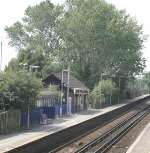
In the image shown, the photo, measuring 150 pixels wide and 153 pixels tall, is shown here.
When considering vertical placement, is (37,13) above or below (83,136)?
above

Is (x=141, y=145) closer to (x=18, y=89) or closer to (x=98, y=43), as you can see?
(x=18, y=89)

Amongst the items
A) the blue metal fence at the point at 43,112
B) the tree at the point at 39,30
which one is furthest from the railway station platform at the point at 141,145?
the tree at the point at 39,30

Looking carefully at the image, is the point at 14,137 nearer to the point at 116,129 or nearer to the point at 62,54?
the point at 116,129

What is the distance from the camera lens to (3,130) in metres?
37.8

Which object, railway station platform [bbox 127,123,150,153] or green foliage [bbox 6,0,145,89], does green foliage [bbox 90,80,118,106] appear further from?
railway station platform [bbox 127,123,150,153]

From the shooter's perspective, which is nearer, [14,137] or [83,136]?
[14,137]

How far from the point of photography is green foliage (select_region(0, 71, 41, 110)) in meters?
39.9

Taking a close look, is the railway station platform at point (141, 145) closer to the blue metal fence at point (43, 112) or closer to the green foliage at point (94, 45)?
the blue metal fence at point (43, 112)

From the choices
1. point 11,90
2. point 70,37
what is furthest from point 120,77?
point 11,90

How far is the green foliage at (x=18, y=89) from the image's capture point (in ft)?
131

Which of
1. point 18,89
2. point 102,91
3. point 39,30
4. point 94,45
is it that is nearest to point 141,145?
point 18,89

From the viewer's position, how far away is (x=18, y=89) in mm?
41312

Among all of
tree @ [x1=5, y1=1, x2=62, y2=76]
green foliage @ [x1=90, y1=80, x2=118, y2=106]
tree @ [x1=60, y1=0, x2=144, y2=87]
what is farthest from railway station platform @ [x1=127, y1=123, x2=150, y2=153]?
tree @ [x1=5, y1=1, x2=62, y2=76]

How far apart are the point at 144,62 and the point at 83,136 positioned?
194ft
